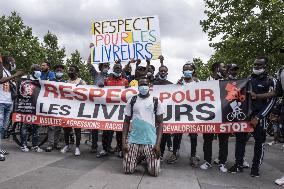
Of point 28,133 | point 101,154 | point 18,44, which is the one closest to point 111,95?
point 101,154

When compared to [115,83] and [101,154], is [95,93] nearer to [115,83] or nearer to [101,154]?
[115,83]

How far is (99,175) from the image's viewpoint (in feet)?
22.5

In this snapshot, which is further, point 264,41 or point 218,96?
point 264,41

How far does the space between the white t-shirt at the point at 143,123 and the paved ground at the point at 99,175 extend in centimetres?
63

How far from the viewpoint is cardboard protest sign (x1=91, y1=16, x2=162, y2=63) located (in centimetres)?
1074

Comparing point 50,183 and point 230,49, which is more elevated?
point 230,49

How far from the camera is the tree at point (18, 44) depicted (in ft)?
135

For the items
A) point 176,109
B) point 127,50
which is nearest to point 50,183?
point 176,109

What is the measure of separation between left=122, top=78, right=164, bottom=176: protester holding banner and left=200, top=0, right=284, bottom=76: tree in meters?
16.5

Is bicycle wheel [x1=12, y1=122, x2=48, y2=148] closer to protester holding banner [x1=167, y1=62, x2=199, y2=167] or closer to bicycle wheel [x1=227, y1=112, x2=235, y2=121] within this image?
protester holding banner [x1=167, y1=62, x2=199, y2=167]

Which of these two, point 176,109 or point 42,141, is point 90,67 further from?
point 176,109

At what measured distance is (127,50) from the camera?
11.1 m

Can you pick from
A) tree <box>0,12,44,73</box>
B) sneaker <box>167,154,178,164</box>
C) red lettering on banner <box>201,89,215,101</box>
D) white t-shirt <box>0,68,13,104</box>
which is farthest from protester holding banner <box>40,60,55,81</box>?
tree <box>0,12,44,73</box>

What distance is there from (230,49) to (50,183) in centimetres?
2093
